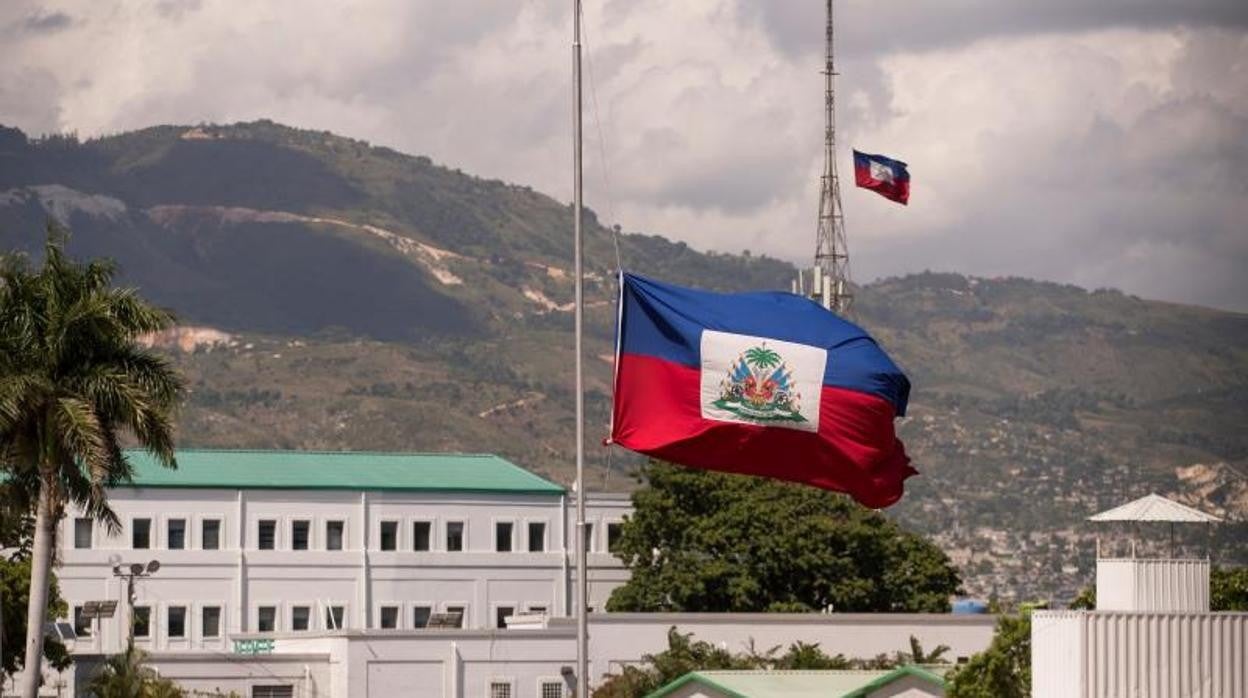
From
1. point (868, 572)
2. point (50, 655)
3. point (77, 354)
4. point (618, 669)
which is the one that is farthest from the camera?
point (868, 572)

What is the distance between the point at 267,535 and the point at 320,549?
276cm

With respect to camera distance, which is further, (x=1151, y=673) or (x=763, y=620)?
(x=763, y=620)

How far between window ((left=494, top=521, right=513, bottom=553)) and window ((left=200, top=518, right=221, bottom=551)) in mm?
14016

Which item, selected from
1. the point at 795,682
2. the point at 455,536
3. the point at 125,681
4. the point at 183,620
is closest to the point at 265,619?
the point at 183,620

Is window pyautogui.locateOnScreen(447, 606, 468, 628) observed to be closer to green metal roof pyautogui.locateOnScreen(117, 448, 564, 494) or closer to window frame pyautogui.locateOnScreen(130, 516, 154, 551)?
green metal roof pyautogui.locateOnScreen(117, 448, 564, 494)

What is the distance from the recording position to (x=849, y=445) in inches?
1956

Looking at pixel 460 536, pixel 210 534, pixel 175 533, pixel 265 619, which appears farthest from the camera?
pixel 460 536

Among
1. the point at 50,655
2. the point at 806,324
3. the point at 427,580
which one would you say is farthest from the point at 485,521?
the point at 806,324

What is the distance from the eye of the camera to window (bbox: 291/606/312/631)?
457ft

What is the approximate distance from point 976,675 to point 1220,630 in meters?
24.9

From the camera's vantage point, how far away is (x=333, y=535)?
141 meters

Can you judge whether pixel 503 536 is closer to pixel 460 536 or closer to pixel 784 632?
pixel 460 536

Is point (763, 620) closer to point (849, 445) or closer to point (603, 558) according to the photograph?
point (603, 558)

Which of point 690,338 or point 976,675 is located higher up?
point 690,338
